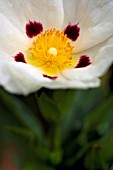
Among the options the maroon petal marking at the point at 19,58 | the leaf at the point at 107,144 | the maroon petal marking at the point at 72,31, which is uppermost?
the maroon petal marking at the point at 72,31

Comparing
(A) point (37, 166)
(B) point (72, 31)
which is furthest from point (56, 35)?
(A) point (37, 166)

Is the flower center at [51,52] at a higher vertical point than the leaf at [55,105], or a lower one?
higher

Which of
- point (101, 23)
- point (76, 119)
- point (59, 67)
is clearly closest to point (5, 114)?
point (76, 119)

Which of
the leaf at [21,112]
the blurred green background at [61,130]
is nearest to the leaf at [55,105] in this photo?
the blurred green background at [61,130]

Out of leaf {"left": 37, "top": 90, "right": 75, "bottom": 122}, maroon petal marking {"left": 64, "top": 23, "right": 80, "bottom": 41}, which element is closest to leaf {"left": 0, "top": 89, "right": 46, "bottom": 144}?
leaf {"left": 37, "top": 90, "right": 75, "bottom": 122}

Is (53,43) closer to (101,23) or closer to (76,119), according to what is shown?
(101,23)

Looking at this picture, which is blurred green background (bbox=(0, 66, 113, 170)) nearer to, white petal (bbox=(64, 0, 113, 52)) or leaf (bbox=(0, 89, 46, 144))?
leaf (bbox=(0, 89, 46, 144))

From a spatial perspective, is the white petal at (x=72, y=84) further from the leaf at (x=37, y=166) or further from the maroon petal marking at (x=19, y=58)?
the leaf at (x=37, y=166)
